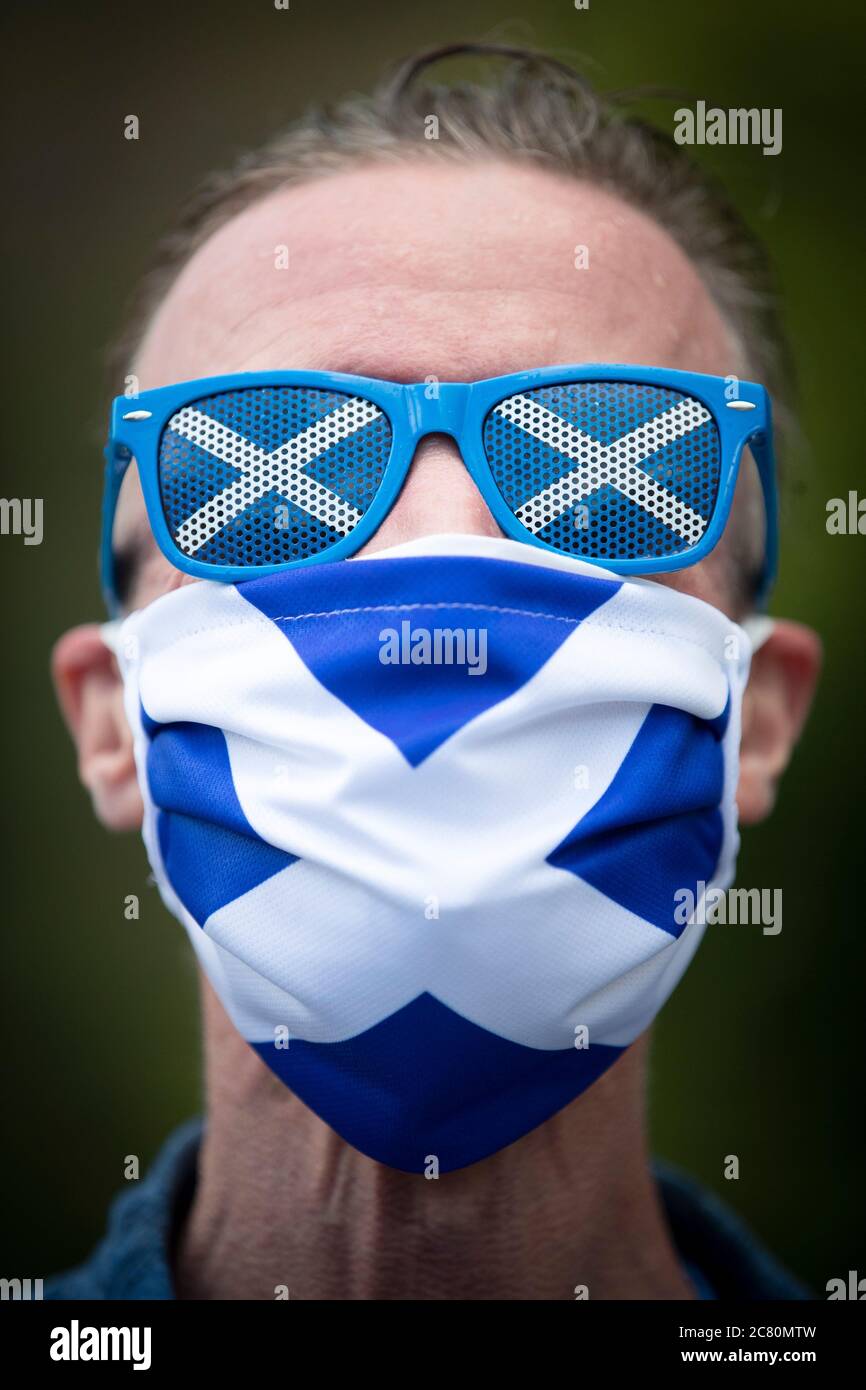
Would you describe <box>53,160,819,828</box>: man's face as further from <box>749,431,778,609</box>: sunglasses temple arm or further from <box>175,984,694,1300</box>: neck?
<box>175,984,694,1300</box>: neck

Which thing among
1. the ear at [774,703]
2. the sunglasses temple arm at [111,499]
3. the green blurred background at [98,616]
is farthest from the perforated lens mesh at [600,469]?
the green blurred background at [98,616]

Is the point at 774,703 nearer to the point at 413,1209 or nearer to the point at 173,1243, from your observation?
the point at 413,1209

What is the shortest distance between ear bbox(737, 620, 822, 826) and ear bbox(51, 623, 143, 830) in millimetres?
933

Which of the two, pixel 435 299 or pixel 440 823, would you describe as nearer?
pixel 440 823

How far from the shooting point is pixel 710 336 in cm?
215

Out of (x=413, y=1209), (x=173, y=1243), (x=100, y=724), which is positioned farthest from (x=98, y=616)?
(x=413, y=1209)

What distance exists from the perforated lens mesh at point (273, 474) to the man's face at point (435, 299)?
0.07 meters

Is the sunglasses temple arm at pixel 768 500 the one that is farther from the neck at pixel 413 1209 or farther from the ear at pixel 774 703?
the neck at pixel 413 1209

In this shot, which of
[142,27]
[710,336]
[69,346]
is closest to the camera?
[710,336]

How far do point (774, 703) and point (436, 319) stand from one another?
0.83m

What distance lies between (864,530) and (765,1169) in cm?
168

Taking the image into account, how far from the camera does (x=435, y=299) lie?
1.89 metres

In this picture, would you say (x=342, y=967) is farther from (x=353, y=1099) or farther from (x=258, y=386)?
(x=258, y=386)
